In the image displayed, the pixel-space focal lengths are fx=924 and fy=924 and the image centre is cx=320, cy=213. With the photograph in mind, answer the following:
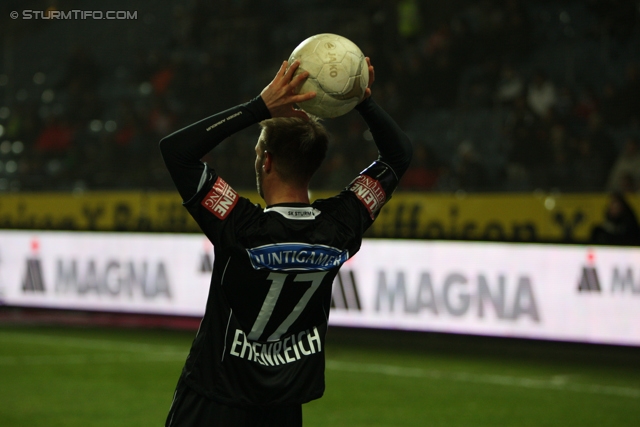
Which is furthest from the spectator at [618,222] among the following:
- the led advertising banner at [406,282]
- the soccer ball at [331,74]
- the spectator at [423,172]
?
the soccer ball at [331,74]

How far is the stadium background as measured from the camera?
25.7 ft

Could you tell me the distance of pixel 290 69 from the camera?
286 cm

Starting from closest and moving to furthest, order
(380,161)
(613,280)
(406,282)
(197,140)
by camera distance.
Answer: (197,140)
(380,161)
(613,280)
(406,282)

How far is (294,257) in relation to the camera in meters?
2.98

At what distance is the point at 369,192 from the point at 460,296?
245 inches

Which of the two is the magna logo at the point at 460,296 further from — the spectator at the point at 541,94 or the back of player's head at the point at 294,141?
the back of player's head at the point at 294,141

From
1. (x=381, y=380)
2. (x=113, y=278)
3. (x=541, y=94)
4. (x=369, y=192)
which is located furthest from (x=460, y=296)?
(x=369, y=192)

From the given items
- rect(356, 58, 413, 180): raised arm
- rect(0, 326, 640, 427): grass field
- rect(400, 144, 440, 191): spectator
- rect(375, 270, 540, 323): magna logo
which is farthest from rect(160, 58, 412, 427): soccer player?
rect(400, 144, 440, 191): spectator

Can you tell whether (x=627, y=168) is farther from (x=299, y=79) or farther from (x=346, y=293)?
(x=299, y=79)

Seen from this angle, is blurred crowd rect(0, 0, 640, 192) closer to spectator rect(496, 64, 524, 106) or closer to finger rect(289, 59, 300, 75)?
spectator rect(496, 64, 524, 106)

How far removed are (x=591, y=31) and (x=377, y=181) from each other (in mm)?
9045

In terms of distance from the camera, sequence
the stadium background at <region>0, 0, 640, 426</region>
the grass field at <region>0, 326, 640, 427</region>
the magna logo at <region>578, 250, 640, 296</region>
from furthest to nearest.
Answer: the magna logo at <region>578, 250, 640, 296</region>
the stadium background at <region>0, 0, 640, 426</region>
the grass field at <region>0, 326, 640, 427</region>

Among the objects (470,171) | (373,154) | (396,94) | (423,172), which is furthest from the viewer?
(396,94)

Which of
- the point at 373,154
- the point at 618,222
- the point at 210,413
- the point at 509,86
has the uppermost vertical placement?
the point at 509,86
